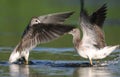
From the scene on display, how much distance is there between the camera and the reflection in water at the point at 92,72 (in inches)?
708

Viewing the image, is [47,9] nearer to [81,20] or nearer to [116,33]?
[116,33]

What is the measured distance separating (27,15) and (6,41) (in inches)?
449

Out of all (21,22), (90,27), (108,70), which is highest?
(21,22)

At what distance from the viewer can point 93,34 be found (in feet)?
66.6

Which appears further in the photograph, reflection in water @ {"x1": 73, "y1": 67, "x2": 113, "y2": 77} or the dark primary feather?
the dark primary feather

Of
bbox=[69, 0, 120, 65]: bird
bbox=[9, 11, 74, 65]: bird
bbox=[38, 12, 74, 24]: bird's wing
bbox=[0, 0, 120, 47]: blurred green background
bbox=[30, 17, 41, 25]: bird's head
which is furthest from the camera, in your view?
bbox=[0, 0, 120, 47]: blurred green background

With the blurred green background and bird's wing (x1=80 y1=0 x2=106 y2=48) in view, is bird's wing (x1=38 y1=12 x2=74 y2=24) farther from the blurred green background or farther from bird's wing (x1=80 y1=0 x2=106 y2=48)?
the blurred green background

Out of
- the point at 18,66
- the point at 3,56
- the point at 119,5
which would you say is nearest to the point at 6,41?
the point at 3,56

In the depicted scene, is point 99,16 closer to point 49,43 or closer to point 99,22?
point 99,22

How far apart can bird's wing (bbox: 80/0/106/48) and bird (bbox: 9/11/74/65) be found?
606 mm

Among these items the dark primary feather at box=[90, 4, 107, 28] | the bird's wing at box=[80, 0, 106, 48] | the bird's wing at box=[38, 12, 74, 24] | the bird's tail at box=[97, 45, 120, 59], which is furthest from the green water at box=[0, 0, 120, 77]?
the dark primary feather at box=[90, 4, 107, 28]

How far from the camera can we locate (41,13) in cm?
3709

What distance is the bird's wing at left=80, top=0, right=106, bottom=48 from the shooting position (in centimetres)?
1995

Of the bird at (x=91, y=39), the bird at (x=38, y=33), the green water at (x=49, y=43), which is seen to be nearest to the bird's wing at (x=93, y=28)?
the bird at (x=91, y=39)
